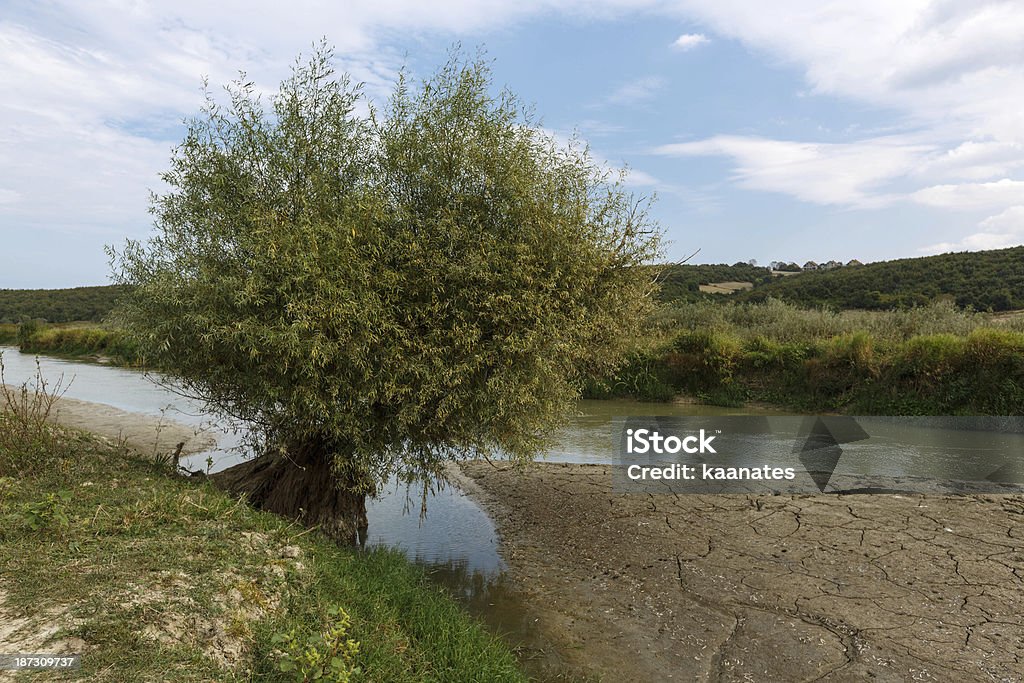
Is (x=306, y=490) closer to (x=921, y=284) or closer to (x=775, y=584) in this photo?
(x=775, y=584)

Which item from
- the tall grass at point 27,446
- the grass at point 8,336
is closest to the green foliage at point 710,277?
the tall grass at point 27,446

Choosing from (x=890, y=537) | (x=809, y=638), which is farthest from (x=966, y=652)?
(x=890, y=537)

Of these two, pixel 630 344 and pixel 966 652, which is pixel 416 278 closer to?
pixel 630 344

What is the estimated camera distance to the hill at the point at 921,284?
39.5 metres

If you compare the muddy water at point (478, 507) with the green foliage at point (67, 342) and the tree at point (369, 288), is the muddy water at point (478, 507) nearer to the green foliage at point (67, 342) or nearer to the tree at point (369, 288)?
the tree at point (369, 288)

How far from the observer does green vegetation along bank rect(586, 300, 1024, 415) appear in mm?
19703

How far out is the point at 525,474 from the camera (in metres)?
13.2

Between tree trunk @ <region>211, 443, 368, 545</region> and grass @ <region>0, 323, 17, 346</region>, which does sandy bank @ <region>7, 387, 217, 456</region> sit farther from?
grass @ <region>0, 323, 17, 346</region>

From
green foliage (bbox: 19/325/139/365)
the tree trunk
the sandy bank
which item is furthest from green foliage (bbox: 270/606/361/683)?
green foliage (bbox: 19/325/139/365)

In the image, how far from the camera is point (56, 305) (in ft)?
266

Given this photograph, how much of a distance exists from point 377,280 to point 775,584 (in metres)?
5.60

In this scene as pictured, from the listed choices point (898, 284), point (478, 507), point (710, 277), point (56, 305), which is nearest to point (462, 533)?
point (478, 507)

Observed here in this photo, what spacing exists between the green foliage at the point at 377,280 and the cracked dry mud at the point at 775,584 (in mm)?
1957

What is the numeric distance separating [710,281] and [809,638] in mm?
59363
